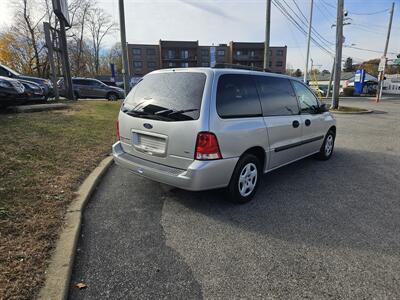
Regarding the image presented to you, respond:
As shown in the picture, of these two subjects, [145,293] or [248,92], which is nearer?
[145,293]

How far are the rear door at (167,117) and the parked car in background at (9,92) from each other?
6.84 metres

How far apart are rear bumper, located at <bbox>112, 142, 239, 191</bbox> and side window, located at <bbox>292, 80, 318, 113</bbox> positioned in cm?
223

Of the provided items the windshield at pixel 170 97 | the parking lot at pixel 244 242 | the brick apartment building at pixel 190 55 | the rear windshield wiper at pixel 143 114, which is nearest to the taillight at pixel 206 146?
the windshield at pixel 170 97

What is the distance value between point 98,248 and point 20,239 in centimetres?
73

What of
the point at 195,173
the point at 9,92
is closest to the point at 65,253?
the point at 195,173

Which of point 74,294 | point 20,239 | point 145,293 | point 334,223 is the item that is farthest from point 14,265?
point 334,223

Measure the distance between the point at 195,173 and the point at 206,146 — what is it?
0.34 meters

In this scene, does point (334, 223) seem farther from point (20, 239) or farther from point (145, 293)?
point (20, 239)

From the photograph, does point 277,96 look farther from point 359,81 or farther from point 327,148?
point 359,81

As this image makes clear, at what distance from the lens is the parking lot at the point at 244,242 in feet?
7.35

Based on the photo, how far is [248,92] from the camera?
379cm

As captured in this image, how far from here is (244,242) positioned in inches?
113

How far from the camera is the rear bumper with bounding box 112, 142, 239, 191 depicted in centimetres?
316

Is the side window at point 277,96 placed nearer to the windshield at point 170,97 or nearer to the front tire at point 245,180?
the front tire at point 245,180
